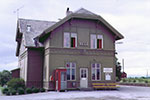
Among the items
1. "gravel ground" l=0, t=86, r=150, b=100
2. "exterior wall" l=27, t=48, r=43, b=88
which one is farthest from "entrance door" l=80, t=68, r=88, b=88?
"exterior wall" l=27, t=48, r=43, b=88

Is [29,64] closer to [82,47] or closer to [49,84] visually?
[49,84]

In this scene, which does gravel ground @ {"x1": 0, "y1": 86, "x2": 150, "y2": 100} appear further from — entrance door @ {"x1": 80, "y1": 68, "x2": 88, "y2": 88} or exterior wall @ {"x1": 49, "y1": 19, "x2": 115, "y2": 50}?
exterior wall @ {"x1": 49, "y1": 19, "x2": 115, "y2": 50}

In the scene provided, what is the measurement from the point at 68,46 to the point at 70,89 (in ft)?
14.6

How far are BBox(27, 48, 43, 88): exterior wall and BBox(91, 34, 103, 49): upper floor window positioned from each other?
5814 millimetres

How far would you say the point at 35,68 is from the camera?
2648 centimetres

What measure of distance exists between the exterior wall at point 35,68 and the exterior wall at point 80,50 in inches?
45.5

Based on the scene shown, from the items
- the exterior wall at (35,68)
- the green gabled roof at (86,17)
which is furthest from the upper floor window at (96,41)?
the exterior wall at (35,68)

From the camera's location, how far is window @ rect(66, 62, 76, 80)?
24.9 meters

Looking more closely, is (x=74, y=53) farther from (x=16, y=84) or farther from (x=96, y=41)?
(x=16, y=84)

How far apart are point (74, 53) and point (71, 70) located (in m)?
1.81

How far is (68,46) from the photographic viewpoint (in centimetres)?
2534

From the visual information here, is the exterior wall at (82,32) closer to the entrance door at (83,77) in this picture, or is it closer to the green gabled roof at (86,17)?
the green gabled roof at (86,17)

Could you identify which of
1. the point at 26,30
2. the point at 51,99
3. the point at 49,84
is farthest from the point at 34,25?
the point at 51,99

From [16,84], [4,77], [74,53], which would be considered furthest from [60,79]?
[4,77]
